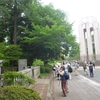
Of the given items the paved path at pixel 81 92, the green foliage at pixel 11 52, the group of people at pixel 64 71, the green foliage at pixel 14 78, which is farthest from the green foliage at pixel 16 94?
the green foliage at pixel 11 52

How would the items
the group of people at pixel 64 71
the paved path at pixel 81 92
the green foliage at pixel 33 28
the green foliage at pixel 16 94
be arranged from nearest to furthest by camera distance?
the green foliage at pixel 16 94 < the paved path at pixel 81 92 < the group of people at pixel 64 71 < the green foliage at pixel 33 28

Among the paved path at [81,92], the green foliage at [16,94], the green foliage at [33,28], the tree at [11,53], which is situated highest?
the green foliage at [33,28]

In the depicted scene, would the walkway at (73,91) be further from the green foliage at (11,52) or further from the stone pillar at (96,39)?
the stone pillar at (96,39)

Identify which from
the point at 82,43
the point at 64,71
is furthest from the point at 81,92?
the point at 82,43

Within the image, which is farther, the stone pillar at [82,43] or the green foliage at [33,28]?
the stone pillar at [82,43]

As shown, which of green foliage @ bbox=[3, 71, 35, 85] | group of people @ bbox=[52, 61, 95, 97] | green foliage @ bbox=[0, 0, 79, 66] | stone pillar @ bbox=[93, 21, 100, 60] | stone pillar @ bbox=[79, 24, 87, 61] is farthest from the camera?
stone pillar @ bbox=[79, 24, 87, 61]

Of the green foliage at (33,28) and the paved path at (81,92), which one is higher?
the green foliage at (33,28)

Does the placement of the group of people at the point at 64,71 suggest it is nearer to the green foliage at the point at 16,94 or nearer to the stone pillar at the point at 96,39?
the green foliage at the point at 16,94

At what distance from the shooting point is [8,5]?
89.5 ft

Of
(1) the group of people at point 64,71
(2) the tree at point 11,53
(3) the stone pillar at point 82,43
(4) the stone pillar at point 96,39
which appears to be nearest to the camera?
(1) the group of people at point 64,71

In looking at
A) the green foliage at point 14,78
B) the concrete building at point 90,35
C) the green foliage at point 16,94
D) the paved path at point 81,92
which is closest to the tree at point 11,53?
the paved path at point 81,92

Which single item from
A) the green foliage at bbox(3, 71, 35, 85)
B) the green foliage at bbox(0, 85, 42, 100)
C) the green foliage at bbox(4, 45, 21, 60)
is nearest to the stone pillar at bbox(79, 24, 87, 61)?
the green foliage at bbox(4, 45, 21, 60)

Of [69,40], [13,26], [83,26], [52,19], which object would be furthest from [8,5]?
[83,26]

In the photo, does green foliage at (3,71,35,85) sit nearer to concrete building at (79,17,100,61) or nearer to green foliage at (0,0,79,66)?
green foliage at (0,0,79,66)
